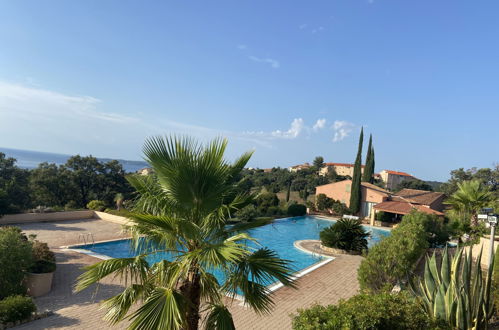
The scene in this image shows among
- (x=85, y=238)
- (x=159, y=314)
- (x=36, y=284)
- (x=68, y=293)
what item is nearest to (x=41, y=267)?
(x=36, y=284)

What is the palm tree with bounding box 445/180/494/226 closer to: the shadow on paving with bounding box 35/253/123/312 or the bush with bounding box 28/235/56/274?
the shadow on paving with bounding box 35/253/123/312

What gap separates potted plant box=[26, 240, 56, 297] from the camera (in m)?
9.09

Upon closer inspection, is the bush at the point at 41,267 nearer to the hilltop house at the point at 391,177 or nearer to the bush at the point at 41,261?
the bush at the point at 41,261

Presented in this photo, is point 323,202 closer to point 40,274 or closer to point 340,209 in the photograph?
point 340,209

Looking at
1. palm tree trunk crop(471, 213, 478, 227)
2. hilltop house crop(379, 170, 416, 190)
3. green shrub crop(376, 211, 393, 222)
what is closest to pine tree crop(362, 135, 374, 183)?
green shrub crop(376, 211, 393, 222)

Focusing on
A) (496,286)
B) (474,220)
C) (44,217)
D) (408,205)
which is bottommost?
(44,217)

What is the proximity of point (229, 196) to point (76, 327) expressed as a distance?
5.48 m

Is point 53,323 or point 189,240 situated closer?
point 189,240

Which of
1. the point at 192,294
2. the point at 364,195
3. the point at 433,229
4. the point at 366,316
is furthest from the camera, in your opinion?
the point at 364,195

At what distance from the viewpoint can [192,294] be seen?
3.94m

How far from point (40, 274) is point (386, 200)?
31994 mm

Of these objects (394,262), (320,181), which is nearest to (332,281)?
(394,262)

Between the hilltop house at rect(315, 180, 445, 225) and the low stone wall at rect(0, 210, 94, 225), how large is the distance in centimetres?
2534

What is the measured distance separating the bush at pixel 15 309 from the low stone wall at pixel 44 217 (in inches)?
566
